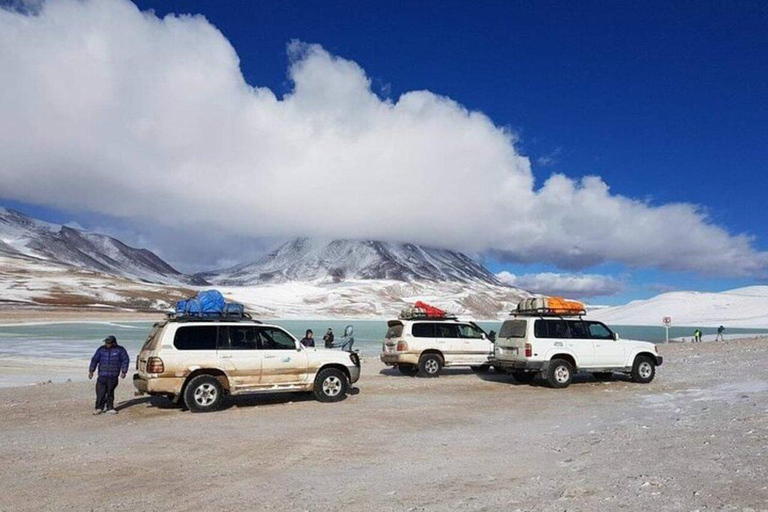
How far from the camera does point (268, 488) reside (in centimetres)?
740

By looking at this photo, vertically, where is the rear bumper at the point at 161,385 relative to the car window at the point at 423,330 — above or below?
below

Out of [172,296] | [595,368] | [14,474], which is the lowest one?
[14,474]

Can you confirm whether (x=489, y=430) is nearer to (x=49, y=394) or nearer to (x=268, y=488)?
(x=268, y=488)

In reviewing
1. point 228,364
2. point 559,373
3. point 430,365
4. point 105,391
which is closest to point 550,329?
point 559,373

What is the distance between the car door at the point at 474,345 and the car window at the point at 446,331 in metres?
0.24

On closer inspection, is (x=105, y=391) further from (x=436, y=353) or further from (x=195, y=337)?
(x=436, y=353)

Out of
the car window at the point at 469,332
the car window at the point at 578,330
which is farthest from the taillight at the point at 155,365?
the car window at the point at 578,330

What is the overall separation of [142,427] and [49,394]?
711cm

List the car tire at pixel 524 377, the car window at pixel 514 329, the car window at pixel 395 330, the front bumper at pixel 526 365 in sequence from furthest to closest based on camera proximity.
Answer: the car window at pixel 395 330 < the car tire at pixel 524 377 < the car window at pixel 514 329 < the front bumper at pixel 526 365

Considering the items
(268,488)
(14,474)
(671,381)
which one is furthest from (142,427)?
(671,381)

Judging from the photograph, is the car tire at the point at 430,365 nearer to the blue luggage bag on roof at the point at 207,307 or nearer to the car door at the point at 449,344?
the car door at the point at 449,344

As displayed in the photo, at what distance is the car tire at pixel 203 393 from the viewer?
43.5 ft

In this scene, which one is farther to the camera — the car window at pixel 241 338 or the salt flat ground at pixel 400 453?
the car window at pixel 241 338

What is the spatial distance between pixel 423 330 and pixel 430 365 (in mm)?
1278
